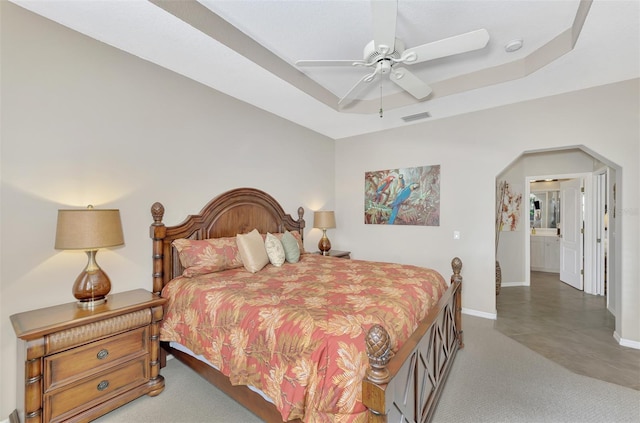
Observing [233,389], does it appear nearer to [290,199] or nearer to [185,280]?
[185,280]

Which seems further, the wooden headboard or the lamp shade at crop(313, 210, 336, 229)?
the lamp shade at crop(313, 210, 336, 229)

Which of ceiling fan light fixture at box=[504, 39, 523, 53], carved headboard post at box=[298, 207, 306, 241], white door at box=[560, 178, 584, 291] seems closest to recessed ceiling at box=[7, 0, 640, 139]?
ceiling fan light fixture at box=[504, 39, 523, 53]

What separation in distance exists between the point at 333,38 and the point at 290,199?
2384 millimetres

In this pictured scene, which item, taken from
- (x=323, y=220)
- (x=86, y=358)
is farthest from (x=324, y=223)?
(x=86, y=358)

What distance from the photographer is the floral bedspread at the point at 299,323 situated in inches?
54.1

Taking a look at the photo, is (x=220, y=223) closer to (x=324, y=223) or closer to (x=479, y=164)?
(x=324, y=223)

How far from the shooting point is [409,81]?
2.58 metres

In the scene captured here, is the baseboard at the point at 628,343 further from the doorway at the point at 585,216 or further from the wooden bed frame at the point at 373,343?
the wooden bed frame at the point at 373,343

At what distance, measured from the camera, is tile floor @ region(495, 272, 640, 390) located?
2675 mm

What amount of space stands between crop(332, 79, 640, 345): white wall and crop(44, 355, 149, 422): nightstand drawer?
371cm

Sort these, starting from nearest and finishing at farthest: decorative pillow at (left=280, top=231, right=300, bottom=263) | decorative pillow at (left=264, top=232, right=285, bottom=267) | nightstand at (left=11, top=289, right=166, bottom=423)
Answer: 1. nightstand at (left=11, top=289, right=166, bottom=423)
2. decorative pillow at (left=264, top=232, right=285, bottom=267)
3. decorative pillow at (left=280, top=231, right=300, bottom=263)

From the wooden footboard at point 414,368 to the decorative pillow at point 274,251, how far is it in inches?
67.9

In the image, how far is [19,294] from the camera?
198cm

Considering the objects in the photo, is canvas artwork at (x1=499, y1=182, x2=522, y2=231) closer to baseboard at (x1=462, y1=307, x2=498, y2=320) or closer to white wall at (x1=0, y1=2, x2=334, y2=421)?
baseboard at (x1=462, y1=307, x2=498, y2=320)
